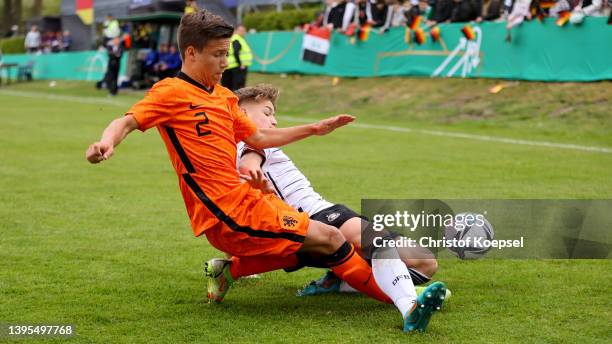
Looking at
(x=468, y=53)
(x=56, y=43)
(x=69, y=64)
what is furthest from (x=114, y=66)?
(x=56, y=43)

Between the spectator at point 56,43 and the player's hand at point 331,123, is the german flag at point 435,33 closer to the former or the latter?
the player's hand at point 331,123

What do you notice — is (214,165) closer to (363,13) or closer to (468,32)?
(468,32)

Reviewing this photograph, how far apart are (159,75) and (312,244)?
27.7m

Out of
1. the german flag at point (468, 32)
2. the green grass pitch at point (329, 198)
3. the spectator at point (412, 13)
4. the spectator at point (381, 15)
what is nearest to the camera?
the green grass pitch at point (329, 198)

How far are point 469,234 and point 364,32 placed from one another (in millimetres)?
19423

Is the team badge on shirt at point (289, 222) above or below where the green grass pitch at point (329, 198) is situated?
above

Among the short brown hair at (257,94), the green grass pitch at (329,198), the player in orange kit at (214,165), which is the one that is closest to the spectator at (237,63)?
the green grass pitch at (329,198)

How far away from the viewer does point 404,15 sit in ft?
78.0

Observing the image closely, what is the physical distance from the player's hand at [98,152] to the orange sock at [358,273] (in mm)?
1585

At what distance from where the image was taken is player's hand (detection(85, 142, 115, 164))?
427cm

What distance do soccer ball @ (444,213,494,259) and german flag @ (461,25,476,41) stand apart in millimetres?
15360

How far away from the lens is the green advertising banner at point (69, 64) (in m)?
38.9

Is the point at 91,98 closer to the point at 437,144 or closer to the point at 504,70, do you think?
the point at 504,70

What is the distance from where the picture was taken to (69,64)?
138ft
